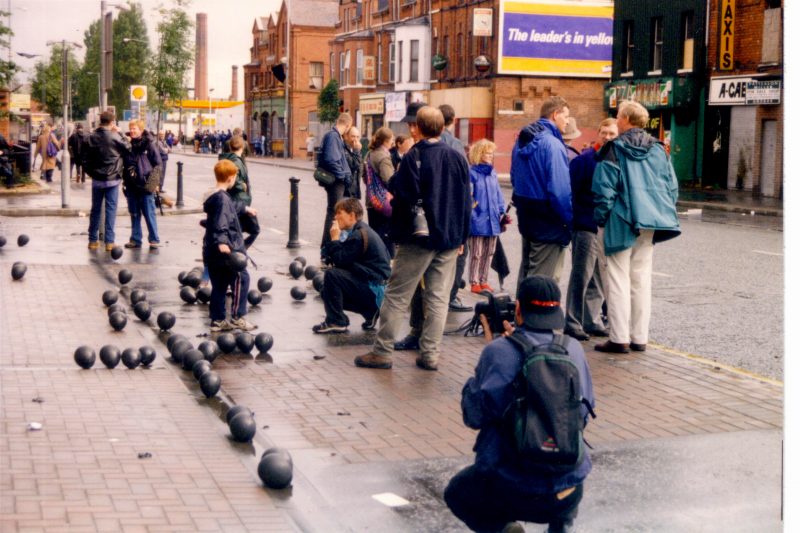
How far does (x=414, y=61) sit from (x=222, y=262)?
2120 inches

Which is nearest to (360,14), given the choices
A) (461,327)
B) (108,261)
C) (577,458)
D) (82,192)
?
(82,192)

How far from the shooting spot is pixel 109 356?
356 inches

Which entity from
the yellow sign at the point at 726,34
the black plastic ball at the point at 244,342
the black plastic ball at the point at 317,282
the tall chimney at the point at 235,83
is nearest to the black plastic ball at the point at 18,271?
the black plastic ball at the point at 317,282

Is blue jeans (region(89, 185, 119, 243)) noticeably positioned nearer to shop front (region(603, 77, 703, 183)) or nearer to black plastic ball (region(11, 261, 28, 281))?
black plastic ball (region(11, 261, 28, 281))

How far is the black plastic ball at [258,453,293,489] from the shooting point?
241 inches

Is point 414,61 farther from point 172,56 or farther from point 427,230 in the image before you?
point 427,230

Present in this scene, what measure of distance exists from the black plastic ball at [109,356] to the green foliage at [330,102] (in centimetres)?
6681

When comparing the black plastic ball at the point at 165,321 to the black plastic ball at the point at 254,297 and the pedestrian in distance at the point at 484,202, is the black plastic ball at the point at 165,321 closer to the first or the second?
the black plastic ball at the point at 254,297

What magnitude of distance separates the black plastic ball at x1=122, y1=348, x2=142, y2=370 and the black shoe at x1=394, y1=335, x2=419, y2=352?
90.5 inches

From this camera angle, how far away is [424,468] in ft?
21.8

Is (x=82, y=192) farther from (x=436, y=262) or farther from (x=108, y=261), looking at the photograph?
(x=436, y=262)

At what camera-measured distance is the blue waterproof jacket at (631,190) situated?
9.80 meters

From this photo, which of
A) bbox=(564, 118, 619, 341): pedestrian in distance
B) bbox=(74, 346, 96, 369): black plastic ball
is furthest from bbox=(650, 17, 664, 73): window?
bbox=(74, 346, 96, 369): black plastic ball

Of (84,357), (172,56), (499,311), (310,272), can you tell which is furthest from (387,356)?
(172,56)
